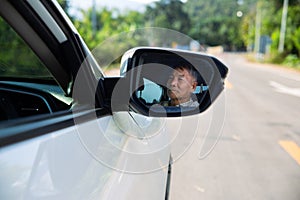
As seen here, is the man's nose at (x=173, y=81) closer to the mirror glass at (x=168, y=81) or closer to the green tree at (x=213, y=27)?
the mirror glass at (x=168, y=81)

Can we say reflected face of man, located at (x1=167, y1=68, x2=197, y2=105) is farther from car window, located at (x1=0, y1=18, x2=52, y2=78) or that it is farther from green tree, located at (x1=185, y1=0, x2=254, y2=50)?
green tree, located at (x1=185, y1=0, x2=254, y2=50)

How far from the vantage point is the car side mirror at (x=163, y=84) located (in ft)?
4.66

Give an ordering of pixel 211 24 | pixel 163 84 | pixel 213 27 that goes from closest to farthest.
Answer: pixel 163 84
pixel 211 24
pixel 213 27

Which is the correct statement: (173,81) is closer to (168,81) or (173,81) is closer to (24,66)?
(168,81)

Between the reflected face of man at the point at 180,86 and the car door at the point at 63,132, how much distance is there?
22cm

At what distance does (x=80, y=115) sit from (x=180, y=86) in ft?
1.64

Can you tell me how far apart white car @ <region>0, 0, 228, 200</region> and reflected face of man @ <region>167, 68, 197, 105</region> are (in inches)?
1.3

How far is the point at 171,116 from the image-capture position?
4.96ft

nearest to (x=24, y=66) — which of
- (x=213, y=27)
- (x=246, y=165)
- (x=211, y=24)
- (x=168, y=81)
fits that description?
(x=168, y=81)

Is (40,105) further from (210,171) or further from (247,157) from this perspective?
(247,157)

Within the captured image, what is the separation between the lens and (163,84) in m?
1.54

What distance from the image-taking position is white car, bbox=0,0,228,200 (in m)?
0.90

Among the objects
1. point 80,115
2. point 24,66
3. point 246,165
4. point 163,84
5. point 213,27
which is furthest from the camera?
point 213,27

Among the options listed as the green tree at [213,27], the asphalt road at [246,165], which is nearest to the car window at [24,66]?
the asphalt road at [246,165]
